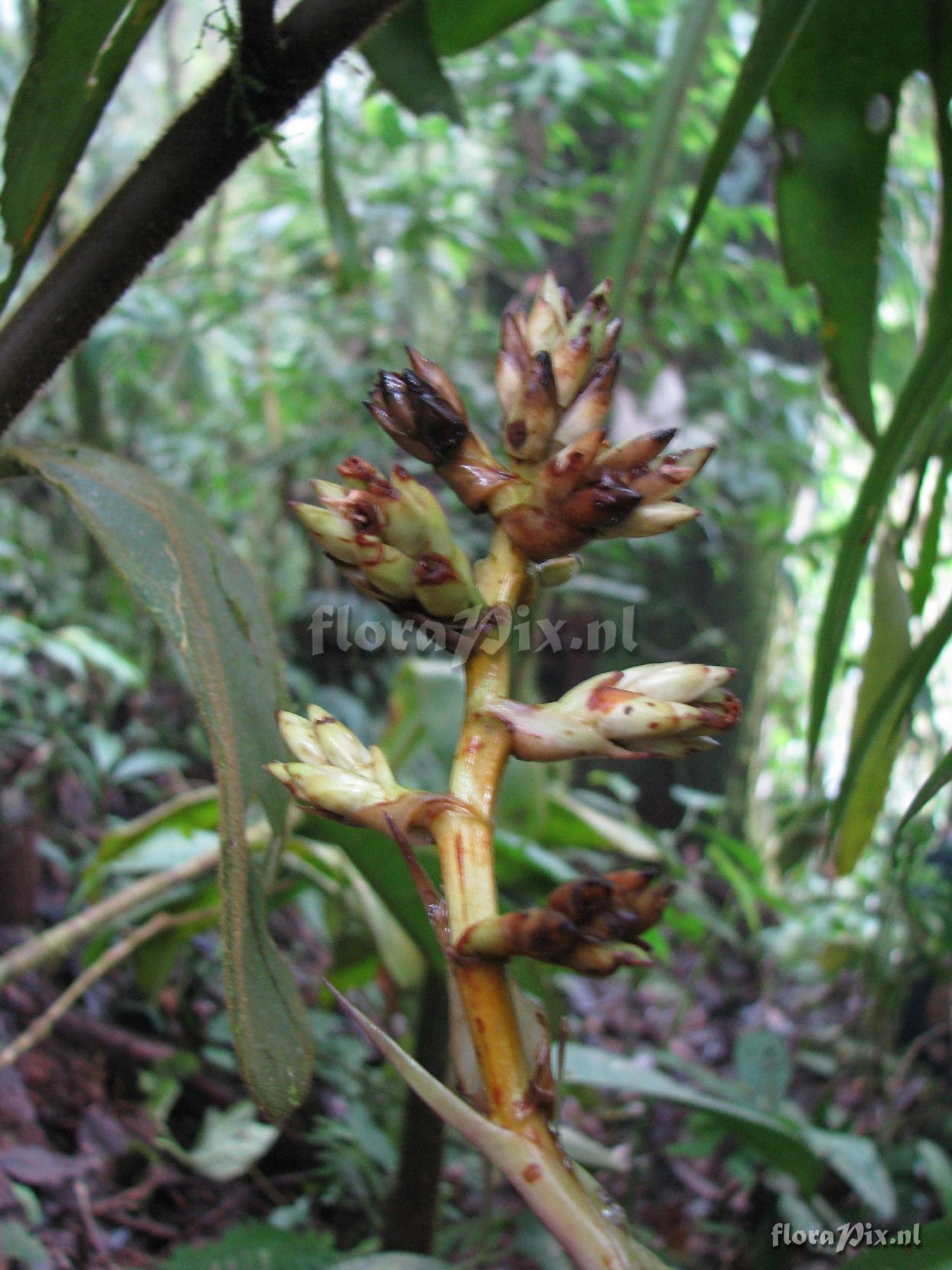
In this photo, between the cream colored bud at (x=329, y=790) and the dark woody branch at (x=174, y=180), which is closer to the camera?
the cream colored bud at (x=329, y=790)

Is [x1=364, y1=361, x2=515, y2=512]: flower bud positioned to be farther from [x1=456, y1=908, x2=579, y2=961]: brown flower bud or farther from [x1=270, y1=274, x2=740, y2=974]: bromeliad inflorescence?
[x1=456, y1=908, x2=579, y2=961]: brown flower bud

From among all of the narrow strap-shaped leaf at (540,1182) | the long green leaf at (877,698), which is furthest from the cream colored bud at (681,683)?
the long green leaf at (877,698)

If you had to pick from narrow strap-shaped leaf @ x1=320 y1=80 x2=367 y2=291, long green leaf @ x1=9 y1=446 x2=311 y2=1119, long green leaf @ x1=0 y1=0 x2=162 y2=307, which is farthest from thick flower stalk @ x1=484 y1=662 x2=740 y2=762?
narrow strap-shaped leaf @ x1=320 y1=80 x2=367 y2=291

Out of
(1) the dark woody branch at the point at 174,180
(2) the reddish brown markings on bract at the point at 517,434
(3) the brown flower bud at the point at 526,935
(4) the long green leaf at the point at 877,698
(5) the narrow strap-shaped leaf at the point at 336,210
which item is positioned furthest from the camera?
(5) the narrow strap-shaped leaf at the point at 336,210

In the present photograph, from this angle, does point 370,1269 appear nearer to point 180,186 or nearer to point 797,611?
point 180,186

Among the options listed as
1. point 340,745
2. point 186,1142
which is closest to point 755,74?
point 340,745

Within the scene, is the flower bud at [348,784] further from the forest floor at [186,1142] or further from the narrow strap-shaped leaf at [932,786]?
→ the forest floor at [186,1142]
